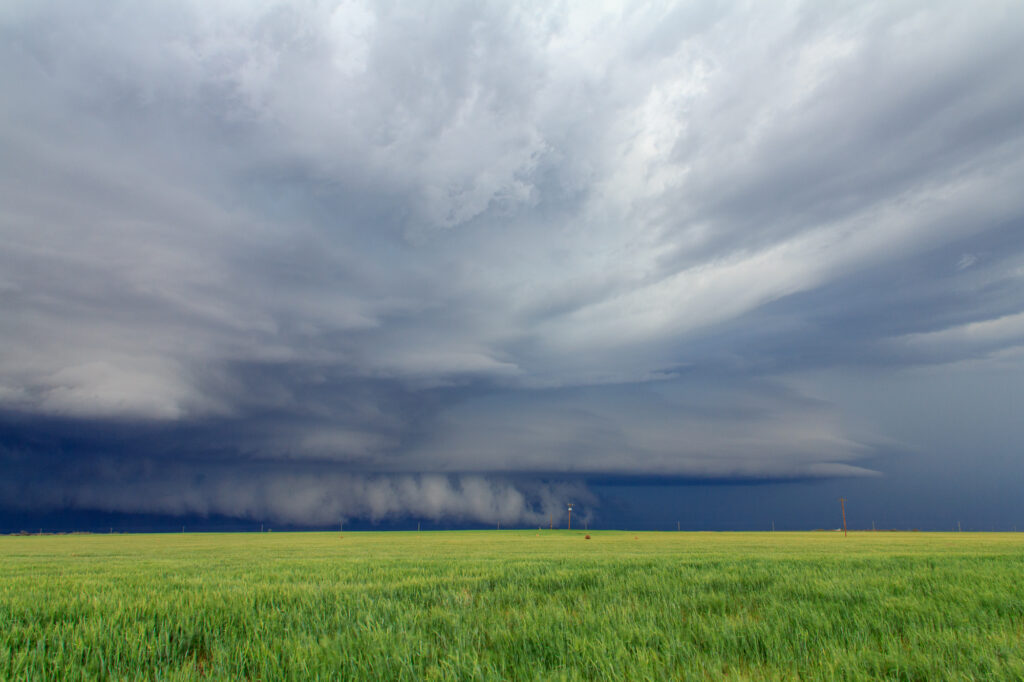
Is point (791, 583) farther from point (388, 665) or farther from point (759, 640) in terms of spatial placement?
point (388, 665)

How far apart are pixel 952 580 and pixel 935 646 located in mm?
5804

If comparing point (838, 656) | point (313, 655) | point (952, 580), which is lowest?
point (952, 580)

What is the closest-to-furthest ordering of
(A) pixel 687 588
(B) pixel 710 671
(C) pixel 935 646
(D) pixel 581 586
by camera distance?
1. (B) pixel 710 671
2. (C) pixel 935 646
3. (A) pixel 687 588
4. (D) pixel 581 586

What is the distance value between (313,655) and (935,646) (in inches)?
229

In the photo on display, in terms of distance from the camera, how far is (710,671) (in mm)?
4215

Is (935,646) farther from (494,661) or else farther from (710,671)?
(494,661)

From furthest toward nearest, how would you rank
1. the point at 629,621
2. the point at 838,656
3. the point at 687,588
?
1. the point at 687,588
2. the point at 629,621
3. the point at 838,656

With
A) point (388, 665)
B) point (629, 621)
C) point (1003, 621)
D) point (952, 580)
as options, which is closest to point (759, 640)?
point (629, 621)

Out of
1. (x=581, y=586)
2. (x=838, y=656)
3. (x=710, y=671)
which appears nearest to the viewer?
(x=710, y=671)

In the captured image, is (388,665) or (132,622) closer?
(388,665)

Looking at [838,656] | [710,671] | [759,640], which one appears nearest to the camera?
[710,671]

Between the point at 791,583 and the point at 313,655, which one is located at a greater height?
the point at 313,655

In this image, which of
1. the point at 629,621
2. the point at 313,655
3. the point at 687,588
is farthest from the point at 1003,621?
the point at 313,655

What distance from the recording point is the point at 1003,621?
5852 mm
